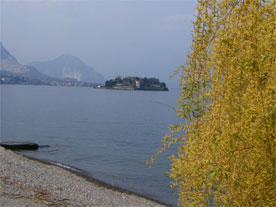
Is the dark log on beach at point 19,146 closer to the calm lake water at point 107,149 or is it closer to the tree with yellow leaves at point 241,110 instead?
the calm lake water at point 107,149

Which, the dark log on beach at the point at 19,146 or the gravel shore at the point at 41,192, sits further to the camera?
the dark log on beach at the point at 19,146

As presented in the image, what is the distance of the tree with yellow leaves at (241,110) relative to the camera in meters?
3.06

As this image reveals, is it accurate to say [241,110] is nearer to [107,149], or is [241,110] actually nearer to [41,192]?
[41,192]

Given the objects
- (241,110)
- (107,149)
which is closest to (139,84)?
(107,149)

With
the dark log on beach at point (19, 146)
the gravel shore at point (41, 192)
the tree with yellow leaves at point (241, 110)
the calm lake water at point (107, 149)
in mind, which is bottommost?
the calm lake water at point (107, 149)

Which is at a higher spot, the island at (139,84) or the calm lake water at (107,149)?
the island at (139,84)

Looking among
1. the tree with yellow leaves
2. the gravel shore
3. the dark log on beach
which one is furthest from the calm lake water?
the tree with yellow leaves

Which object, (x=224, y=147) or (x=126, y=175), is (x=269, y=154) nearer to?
(x=224, y=147)

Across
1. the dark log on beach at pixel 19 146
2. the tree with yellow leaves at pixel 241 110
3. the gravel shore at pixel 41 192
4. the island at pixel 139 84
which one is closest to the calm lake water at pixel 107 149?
the dark log on beach at pixel 19 146

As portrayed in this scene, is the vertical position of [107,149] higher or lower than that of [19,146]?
lower

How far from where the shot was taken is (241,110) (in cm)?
313

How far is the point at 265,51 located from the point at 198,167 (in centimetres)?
124

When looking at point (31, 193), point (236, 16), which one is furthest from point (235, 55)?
point (31, 193)

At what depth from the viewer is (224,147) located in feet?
10.4
